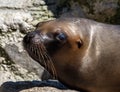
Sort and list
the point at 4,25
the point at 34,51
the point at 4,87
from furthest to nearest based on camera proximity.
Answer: the point at 4,25 < the point at 4,87 < the point at 34,51

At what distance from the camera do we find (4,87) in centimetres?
536

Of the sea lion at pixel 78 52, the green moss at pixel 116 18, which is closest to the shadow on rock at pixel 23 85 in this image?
the sea lion at pixel 78 52

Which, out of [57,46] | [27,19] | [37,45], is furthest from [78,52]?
[27,19]

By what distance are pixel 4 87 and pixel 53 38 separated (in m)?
0.79

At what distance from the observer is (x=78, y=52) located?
5.13 meters

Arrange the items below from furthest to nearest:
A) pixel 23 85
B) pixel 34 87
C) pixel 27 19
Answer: pixel 27 19 < pixel 23 85 < pixel 34 87

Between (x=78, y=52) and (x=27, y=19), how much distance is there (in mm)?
1698

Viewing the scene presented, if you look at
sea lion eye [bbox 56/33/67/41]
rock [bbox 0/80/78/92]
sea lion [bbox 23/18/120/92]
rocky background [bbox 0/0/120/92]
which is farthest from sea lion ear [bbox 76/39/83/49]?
rocky background [bbox 0/0/120/92]

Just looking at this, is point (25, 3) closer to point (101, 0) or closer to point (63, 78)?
point (101, 0)

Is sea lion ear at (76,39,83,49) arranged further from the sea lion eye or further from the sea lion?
the sea lion eye

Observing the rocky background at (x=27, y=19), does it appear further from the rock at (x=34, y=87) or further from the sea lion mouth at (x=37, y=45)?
the sea lion mouth at (x=37, y=45)

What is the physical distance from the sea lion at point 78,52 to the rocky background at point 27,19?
88 centimetres

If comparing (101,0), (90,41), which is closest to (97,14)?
(101,0)

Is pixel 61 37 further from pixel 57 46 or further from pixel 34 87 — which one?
pixel 34 87
